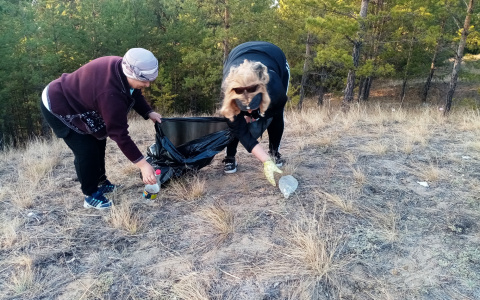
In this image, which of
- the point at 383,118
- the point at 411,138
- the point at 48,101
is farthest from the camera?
the point at 383,118

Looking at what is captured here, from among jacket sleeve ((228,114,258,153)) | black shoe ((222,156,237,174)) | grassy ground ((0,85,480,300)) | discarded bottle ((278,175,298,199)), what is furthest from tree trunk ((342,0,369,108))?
jacket sleeve ((228,114,258,153))

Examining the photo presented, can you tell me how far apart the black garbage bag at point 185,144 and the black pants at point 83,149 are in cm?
51

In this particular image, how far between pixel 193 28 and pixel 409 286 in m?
14.7

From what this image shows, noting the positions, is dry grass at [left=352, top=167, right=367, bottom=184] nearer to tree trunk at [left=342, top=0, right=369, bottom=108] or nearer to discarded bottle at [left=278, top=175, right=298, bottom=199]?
discarded bottle at [left=278, top=175, right=298, bottom=199]

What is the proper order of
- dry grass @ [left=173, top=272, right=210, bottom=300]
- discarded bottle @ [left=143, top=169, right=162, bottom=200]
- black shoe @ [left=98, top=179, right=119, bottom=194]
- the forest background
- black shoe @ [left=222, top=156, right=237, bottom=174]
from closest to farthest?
1. dry grass @ [left=173, top=272, right=210, bottom=300]
2. discarded bottle @ [left=143, top=169, right=162, bottom=200]
3. black shoe @ [left=98, top=179, right=119, bottom=194]
4. black shoe @ [left=222, top=156, right=237, bottom=174]
5. the forest background

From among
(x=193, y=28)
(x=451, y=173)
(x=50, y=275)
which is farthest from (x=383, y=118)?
(x=193, y=28)

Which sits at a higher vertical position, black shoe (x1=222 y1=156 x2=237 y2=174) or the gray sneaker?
black shoe (x1=222 y1=156 x2=237 y2=174)

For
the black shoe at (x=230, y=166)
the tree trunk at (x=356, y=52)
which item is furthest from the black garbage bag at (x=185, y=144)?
the tree trunk at (x=356, y=52)

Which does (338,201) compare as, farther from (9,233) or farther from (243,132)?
(9,233)

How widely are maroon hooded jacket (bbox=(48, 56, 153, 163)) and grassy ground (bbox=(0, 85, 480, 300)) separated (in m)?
0.64

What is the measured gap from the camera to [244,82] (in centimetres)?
209

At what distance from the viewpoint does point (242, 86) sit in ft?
6.88

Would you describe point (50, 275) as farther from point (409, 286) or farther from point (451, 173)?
point (451, 173)

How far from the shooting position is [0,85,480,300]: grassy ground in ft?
5.85
